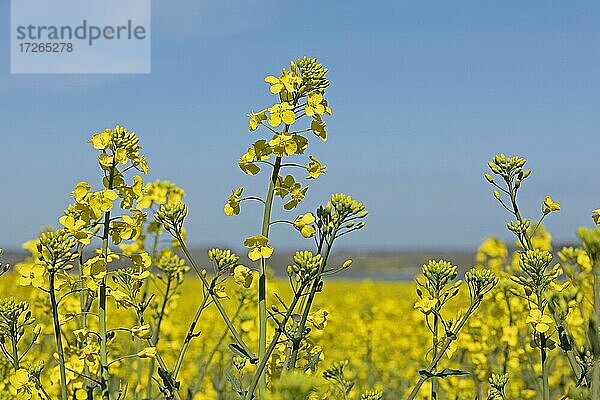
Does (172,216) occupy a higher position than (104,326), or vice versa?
(172,216)

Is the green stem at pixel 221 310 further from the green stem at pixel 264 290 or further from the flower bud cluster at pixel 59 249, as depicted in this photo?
the flower bud cluster at pixel 59 249

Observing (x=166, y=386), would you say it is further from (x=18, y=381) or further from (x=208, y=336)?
(x=208, y=336)

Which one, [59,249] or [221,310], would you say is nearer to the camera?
[221,310]

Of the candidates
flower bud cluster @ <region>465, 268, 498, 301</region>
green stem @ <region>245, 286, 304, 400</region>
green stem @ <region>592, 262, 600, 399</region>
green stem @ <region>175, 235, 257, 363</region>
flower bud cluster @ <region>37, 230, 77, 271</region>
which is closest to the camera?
green stem @ <region>592, 262, 600, 399</region>

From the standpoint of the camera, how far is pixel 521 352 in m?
4.36

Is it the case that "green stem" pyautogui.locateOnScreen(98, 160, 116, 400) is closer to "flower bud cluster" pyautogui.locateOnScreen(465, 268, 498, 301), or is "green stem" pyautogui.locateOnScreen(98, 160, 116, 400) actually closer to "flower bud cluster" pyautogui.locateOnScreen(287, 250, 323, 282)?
"flower bud cluster" pyautogui.locateOnScreen(287, 250, 323, 282)

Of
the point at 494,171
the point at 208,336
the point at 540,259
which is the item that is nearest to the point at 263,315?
the point at 540,259

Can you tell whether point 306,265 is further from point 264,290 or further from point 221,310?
point 221,310

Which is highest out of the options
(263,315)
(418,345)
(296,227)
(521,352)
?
(296,227)

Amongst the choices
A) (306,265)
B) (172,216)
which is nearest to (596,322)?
(306,265)

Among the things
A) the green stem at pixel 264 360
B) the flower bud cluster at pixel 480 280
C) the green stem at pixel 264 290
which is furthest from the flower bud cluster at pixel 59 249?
the flower bud cluster at pixel 480 280

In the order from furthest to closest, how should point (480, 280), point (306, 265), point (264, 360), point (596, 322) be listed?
point (480, 280), point (306, 265), point (264, 360), point (596, 322)

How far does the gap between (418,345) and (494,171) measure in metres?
6.03

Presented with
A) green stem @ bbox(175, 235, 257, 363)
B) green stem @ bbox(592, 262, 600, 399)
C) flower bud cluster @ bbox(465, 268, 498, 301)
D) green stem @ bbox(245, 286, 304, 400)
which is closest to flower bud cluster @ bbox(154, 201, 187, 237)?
green stem @ bbox(175, 235, 257, 363)
